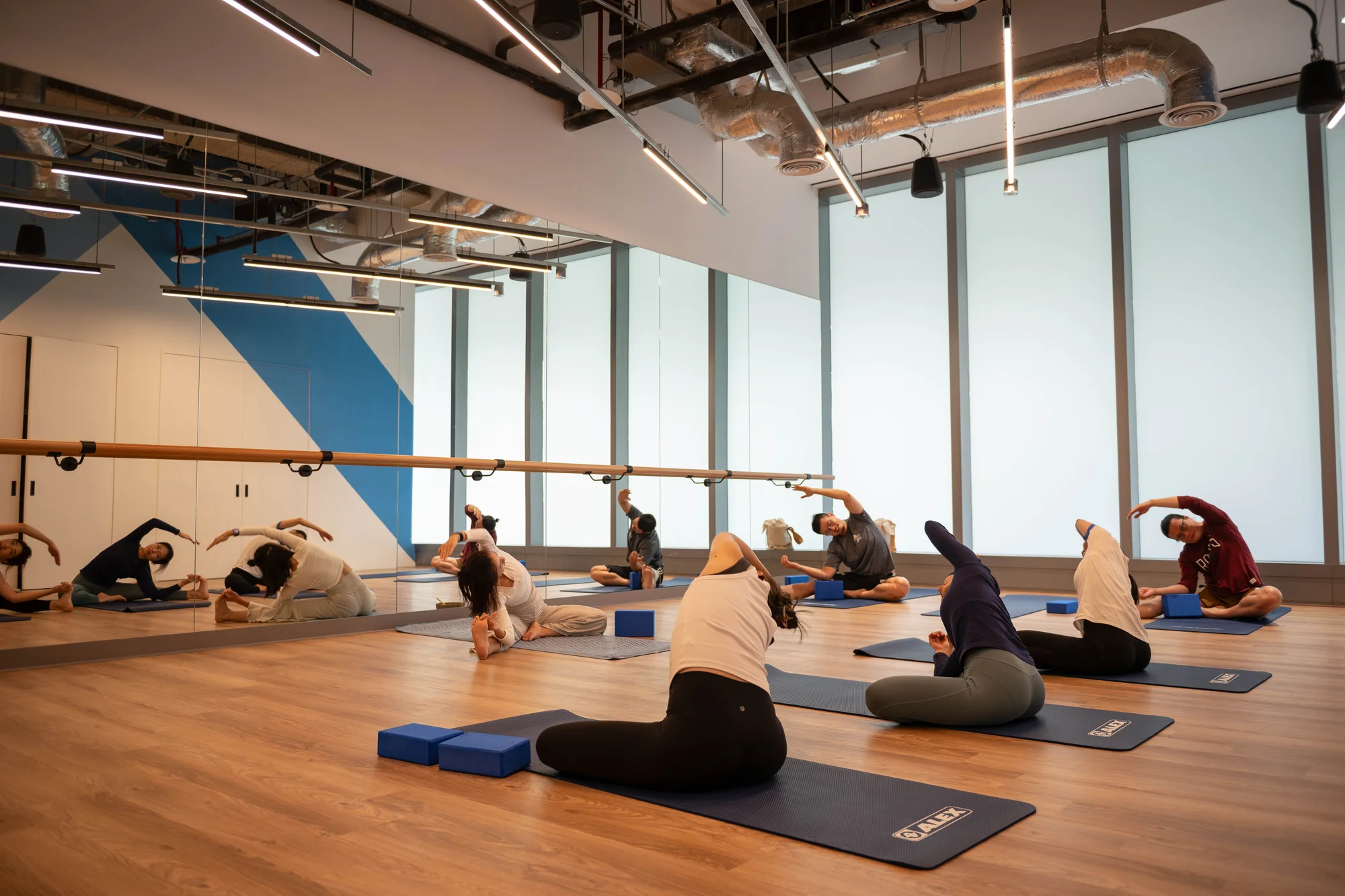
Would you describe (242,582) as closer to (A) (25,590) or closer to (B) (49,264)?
(A) (25,590)

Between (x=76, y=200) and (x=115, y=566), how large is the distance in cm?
194

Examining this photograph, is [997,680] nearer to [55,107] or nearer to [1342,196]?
[55,107]

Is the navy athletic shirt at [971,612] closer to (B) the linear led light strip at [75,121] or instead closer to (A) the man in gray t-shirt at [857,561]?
(A) the man in gray t-shirt at [857,561]

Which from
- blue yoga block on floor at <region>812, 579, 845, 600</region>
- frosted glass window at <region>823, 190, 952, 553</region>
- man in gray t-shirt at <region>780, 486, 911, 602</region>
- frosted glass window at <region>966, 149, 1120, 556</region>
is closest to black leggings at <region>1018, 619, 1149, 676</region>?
man in gray t-shirt at <region>780, 486, 911, 602</region>

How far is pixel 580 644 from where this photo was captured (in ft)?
17.2

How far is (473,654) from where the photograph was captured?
16.3ft

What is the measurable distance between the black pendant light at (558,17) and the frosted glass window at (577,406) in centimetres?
Result: 232

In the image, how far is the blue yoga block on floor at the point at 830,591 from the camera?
26.2ft

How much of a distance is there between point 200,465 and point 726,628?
3920 mm

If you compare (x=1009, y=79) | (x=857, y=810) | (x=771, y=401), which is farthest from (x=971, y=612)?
(x=771, y=401)

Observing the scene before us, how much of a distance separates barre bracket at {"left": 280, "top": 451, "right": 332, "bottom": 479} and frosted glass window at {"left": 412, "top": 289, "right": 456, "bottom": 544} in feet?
2.65

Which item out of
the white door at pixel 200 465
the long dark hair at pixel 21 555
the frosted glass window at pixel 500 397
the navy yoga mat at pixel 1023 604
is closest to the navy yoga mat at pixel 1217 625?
the navy yoga mat at pixel 1023 604

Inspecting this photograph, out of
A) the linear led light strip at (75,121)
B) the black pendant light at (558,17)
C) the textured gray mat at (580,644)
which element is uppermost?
the black pendant light at (558,17)


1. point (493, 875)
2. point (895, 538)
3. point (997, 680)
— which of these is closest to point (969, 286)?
point (895, 538)
